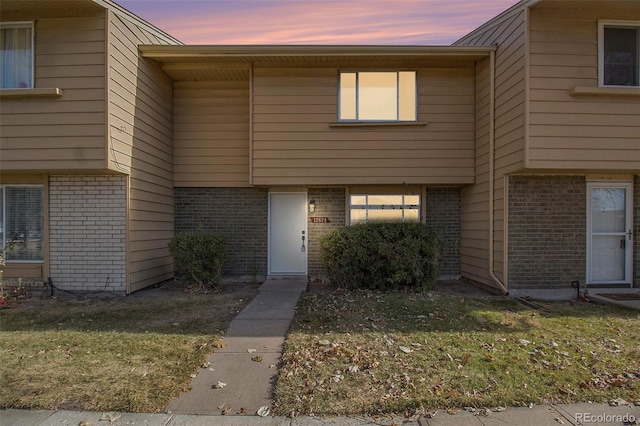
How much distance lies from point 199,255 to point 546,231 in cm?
718

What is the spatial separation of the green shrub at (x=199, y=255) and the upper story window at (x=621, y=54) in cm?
846

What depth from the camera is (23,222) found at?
8.00m

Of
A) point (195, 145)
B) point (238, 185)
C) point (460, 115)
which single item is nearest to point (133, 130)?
point (195, 145)

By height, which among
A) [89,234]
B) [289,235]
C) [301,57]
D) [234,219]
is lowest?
[289,235]

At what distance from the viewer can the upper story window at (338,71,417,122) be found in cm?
924

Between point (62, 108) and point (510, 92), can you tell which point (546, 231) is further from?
point (62, 108)

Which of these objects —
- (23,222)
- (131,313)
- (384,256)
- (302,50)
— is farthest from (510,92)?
(23,222)

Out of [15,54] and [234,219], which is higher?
[15,54]

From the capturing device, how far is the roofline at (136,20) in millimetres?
7242

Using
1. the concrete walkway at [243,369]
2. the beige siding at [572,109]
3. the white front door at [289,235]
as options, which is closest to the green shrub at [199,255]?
the white front door at [289,235]

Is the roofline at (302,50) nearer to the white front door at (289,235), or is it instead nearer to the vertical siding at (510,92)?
the vertical siding at (510,92)

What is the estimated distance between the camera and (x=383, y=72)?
925cm

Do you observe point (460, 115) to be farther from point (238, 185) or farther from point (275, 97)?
point (238, 185)

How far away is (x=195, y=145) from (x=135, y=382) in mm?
7081
